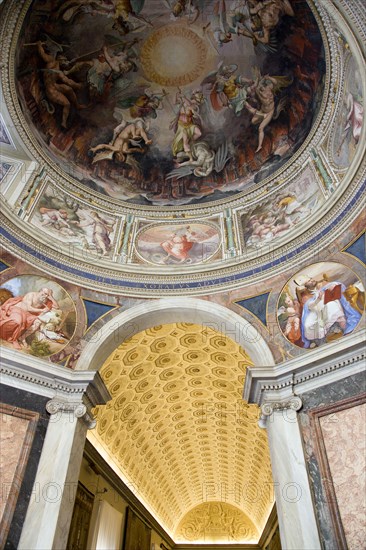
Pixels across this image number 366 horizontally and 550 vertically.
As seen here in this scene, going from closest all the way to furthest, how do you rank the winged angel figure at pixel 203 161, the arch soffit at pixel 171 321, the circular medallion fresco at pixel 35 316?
the circular medallion fresco at pixel 35 316 → the arch soffit at pixel 171 321 → the winged angel figure at pixel 203 161

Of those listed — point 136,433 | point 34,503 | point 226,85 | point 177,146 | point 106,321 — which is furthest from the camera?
point 136,433

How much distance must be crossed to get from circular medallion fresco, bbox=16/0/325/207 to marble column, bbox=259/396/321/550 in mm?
7828

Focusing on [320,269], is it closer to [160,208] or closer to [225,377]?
[160,208]

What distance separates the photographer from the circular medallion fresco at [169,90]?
513 inches

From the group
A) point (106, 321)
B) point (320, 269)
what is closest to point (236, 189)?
point (320, 269)

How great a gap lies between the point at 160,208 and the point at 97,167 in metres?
2.65

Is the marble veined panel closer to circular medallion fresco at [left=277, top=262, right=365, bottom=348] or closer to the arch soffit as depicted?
circular medallion fresco at [left=277, top=262, right=365, bottom=348]

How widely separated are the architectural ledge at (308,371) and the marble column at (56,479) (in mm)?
4320

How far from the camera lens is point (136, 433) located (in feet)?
66.3

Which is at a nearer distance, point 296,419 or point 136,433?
point 296,419

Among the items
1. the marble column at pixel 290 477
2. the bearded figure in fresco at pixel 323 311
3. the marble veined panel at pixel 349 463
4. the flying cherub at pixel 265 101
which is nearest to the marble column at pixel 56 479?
the marble column at pixel 290 477

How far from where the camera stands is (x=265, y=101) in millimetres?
14453

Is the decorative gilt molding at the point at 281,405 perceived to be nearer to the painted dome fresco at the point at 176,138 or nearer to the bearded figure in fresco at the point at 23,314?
the painted dome fresco at the point at 176,138

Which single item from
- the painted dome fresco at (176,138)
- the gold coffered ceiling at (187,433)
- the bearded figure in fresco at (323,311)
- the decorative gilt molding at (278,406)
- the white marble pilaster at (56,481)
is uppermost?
the painted dome fresco at (176,138)
